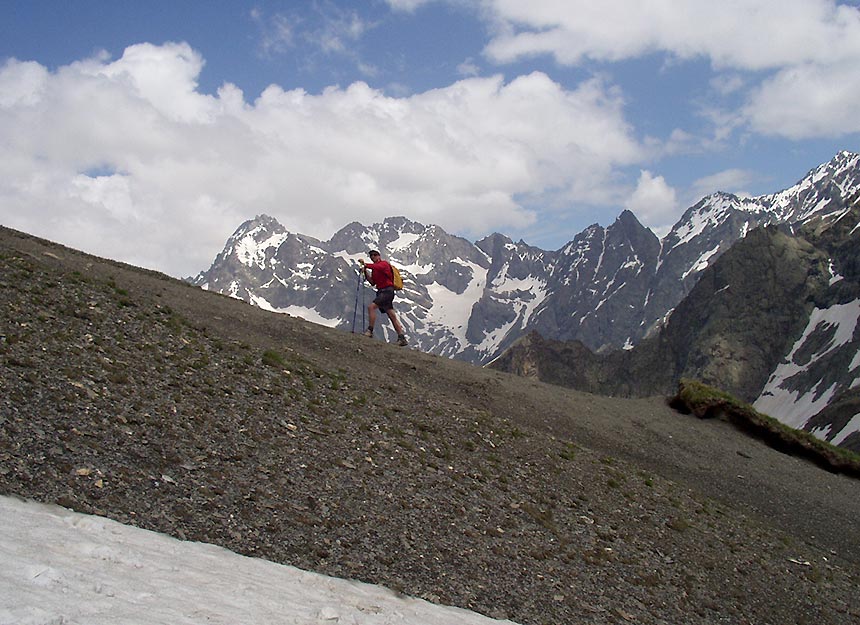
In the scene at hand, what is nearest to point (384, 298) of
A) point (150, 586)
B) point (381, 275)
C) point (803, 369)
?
point (381, 275)

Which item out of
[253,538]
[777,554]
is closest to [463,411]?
[777,554]

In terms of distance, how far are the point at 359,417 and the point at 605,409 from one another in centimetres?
1448

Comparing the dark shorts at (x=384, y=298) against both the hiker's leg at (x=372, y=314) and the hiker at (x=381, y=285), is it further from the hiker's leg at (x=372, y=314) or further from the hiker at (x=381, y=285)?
the hiker's leg at (x=372, y=314)

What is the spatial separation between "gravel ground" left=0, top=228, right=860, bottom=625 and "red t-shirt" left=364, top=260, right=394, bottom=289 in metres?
3.39

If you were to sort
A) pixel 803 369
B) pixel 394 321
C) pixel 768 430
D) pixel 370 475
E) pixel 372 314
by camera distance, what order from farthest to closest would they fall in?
pixel 803 369 → pixel 768 430 → pixel 394 321 → pixel 372 314 → pixel 370 475

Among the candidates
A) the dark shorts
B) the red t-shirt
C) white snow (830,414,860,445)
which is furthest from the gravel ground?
white snow (830,414,860,445)

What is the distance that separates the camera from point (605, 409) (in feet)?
95.6

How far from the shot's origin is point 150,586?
326 inches

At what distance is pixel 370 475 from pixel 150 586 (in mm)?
6847

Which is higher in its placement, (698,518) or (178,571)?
(698,518)

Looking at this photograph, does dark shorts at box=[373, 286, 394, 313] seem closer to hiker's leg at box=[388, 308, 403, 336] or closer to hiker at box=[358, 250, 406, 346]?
hiker at box=[358, 250, 406, 346]

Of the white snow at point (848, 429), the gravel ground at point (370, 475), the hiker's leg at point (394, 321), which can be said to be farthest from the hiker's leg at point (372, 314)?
the white snow at point (848, 429)

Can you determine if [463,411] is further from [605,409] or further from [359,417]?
[605,409]

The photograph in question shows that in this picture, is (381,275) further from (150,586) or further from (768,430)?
(150,586)
